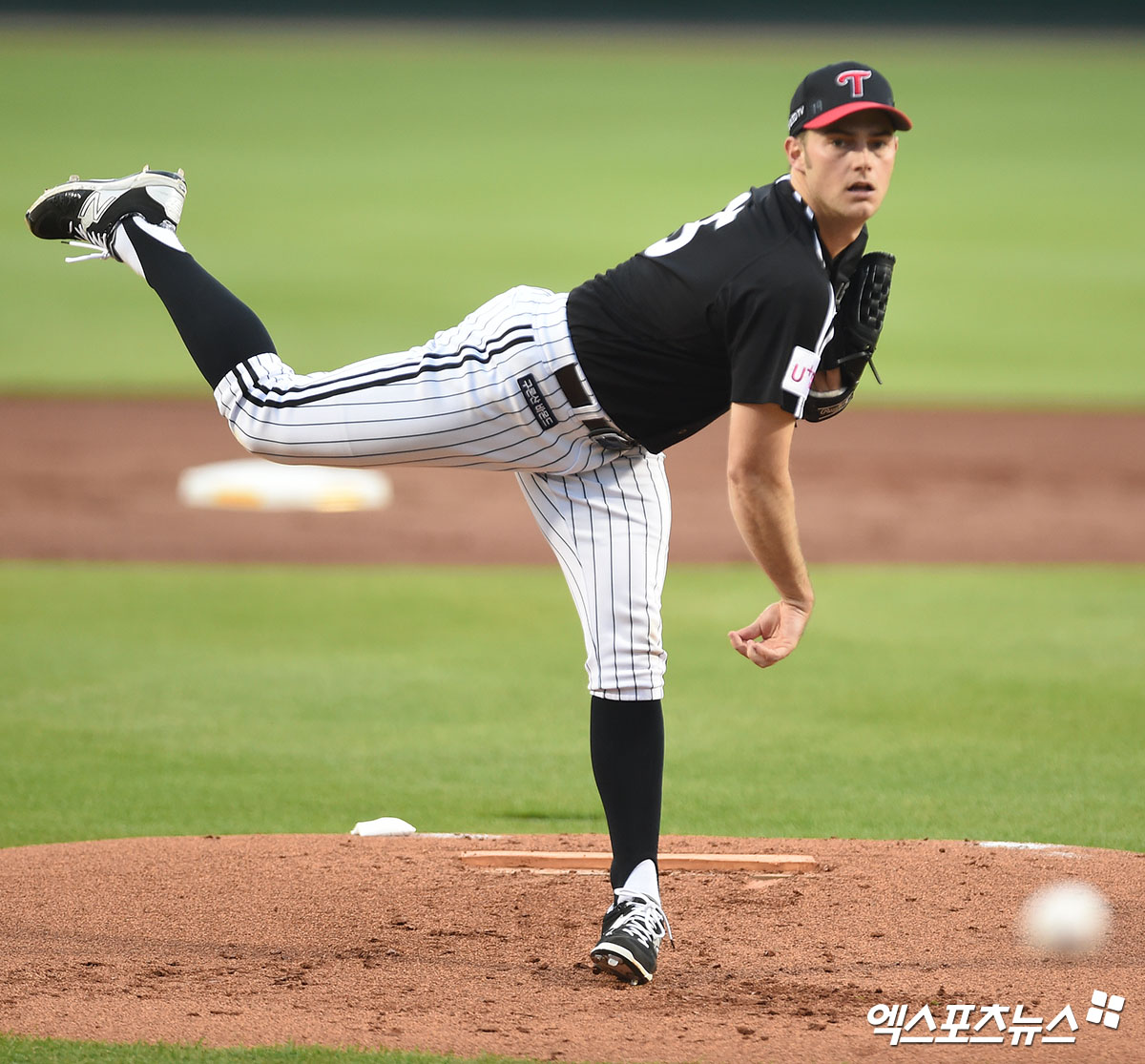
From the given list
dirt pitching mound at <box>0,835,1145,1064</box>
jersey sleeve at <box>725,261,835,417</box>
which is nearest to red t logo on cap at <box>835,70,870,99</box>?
jersey sleeve at <box>725,261,835,417</box>

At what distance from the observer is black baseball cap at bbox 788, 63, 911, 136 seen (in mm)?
2621

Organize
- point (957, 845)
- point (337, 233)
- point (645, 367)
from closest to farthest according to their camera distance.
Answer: point (645, 367) → point (957, 845) → point (337, 233)

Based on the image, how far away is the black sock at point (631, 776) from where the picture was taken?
9.95 feet

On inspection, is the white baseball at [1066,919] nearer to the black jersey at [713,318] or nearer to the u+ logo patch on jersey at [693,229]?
the black jersey at [713,318]

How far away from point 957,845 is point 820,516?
17.4 feet

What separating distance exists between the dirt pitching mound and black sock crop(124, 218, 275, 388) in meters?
1.10

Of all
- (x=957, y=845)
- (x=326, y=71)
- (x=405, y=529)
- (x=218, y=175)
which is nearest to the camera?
(x=957, y=845)

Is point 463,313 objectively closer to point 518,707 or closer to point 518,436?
point 518,707

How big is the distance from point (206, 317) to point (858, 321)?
1214mm

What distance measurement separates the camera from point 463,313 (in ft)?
52.4

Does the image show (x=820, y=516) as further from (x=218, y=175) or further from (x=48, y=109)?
(x=48, y=109)

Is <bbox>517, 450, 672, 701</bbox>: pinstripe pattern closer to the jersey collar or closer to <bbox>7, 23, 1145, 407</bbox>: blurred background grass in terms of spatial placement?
the jersey collar

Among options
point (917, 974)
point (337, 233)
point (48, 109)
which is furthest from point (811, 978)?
point (48, 109)

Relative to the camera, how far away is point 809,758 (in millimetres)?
4824
